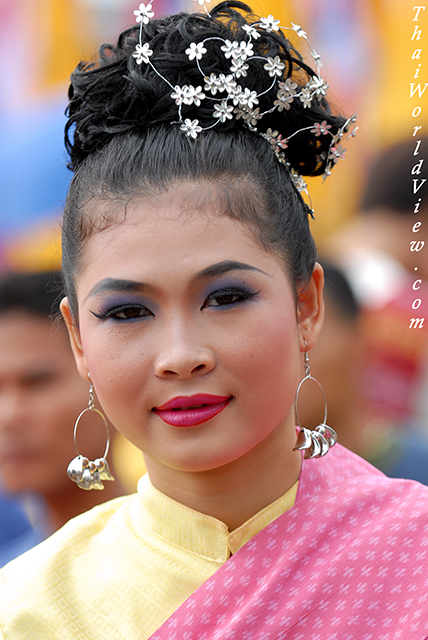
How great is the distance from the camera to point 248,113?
1702 mm

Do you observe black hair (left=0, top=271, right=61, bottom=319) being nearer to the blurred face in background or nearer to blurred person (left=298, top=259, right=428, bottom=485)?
the blurred face in background

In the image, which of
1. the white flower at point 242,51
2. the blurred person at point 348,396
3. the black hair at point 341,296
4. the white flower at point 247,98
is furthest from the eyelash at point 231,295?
the black hair at point 341,296

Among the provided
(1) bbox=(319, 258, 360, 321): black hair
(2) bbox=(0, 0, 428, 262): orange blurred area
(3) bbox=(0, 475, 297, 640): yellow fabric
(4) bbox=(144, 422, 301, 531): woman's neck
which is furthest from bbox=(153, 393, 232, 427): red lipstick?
(2) bbox=(0, 0, 428, 262): orange blurred area

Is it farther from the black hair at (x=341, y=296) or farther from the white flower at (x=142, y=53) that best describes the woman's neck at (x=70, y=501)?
the white flower at (x=142, y=53)

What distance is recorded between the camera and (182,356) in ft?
4.82

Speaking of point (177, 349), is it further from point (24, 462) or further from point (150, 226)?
point (24, 462)

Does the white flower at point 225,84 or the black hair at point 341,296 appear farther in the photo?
the black hair at point 341,296

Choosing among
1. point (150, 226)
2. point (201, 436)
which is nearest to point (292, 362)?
point (201, 436)

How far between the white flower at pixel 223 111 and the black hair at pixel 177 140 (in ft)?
0.07

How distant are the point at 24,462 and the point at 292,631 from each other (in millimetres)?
1845

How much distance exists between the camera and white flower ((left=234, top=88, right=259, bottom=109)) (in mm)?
1671

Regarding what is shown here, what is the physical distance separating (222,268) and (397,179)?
274 cm

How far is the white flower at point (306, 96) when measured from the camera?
176 cm

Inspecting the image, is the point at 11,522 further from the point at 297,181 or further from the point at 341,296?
the point at 297,181
